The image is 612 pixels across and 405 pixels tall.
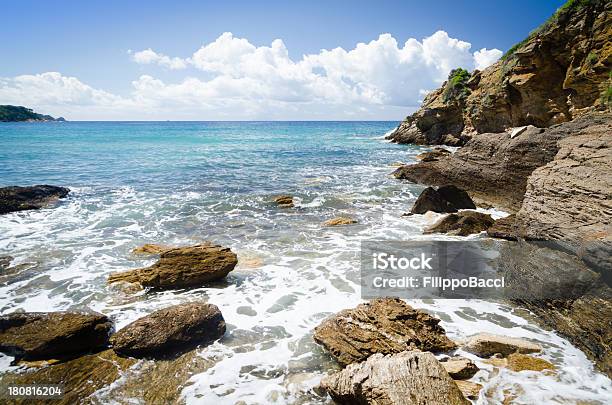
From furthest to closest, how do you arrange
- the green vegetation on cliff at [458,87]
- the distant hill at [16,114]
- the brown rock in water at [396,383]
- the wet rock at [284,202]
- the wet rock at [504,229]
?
the distant hill at [16,114]
the green vegetation on cliff at [458,87]
the wet rock at [284,202]
the wet rock at [504,229]
the brown rock in water at [396,383]

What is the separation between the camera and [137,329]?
5.57 metres

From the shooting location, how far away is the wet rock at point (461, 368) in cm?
474

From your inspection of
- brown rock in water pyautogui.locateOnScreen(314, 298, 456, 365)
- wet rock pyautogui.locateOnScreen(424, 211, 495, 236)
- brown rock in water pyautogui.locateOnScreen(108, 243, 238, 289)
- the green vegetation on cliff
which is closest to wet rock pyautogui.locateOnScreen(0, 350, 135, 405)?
brown rock in water pyautogui.locateOnScreen(108, 243, 238, 289)

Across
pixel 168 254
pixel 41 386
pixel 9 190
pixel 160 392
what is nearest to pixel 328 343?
pixel 160 392

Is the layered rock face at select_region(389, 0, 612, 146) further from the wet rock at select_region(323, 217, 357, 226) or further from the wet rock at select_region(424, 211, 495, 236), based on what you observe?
the wet rock at select_region(323, 217, 357, 226)

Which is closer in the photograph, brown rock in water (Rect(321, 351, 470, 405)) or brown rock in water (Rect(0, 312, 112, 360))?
brown rock in water (Rect(321, 351, 470, 405))

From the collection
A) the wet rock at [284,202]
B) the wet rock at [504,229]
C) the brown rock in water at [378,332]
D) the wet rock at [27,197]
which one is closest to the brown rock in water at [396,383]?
the brown rock in water at [378,332]

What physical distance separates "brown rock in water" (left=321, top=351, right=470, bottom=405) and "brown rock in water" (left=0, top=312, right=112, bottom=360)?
12.5 feet

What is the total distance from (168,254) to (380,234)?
257 inches

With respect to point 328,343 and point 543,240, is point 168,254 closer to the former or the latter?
point 328,343

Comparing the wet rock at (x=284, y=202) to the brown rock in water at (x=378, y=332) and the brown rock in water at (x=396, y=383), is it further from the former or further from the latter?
the brown rock in water at (x=396, y=383)

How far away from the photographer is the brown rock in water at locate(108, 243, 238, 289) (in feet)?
25.5

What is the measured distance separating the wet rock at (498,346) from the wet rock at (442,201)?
8432mm

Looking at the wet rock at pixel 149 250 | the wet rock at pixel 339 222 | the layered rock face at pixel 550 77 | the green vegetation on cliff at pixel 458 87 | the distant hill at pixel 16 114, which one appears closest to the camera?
the wet rock at pixel 149 250
